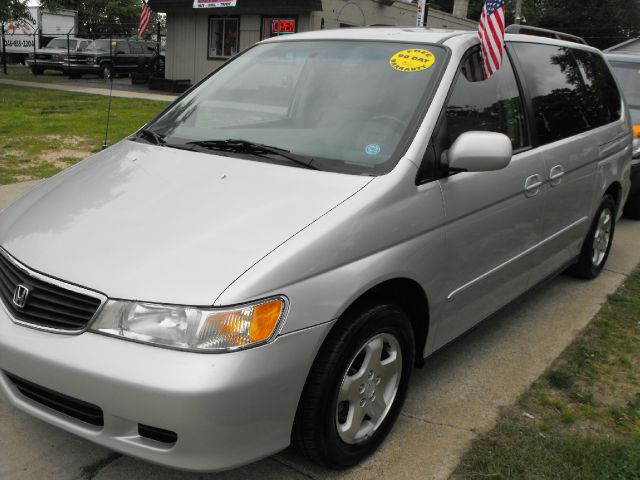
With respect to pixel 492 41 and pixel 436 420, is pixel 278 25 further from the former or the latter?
A: pixel 436 420

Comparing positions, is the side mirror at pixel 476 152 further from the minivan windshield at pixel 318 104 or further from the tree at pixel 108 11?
the tree at pixel 108 11

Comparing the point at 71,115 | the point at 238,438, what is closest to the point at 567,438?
the point at 238,438

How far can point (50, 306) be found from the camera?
7.80ft

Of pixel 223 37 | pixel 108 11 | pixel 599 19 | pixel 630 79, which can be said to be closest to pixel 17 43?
pixel 223 37

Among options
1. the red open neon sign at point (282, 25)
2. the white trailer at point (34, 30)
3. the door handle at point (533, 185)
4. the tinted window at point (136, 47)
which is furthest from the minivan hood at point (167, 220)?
the white trailer at point (34, 30)

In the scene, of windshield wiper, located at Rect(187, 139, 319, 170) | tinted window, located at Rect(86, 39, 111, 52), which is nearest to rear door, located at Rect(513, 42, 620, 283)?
windshield wiper, located at Rect(187, 139, 319, 170)

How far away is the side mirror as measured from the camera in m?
2.92

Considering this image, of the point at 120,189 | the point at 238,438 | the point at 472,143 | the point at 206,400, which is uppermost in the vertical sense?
the point at 472,143

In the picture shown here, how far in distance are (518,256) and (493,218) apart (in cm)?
46

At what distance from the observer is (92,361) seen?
2201mm

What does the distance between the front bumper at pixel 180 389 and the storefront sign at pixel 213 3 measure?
69.9 feet

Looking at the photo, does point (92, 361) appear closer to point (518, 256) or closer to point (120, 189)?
point (120, 189)

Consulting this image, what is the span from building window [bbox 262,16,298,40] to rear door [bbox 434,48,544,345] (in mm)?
18437

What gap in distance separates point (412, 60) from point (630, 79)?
20.9 feet
